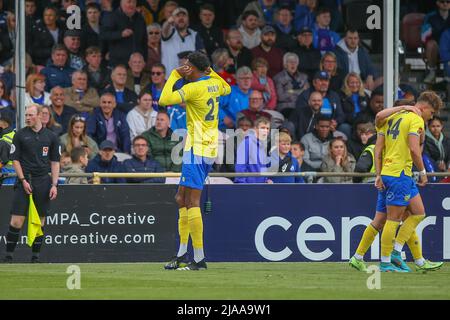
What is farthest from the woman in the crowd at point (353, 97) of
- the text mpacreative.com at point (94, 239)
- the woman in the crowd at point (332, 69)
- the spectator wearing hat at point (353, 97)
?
the text mpacreative.com at point (94, 239)

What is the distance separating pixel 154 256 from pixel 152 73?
13.6 ft

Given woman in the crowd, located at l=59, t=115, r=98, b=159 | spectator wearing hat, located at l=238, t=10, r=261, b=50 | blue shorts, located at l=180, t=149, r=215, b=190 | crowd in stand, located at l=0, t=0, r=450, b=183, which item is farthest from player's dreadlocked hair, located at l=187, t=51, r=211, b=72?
spectator wearing hat, located at l=238, t=10, r=261, b=50

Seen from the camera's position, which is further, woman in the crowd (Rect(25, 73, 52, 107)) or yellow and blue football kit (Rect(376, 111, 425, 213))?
woman in the crowd (Rect(25, 73, 52, 107))

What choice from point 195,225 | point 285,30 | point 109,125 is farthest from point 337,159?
point 195,225

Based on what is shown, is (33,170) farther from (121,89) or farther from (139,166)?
(121,89)

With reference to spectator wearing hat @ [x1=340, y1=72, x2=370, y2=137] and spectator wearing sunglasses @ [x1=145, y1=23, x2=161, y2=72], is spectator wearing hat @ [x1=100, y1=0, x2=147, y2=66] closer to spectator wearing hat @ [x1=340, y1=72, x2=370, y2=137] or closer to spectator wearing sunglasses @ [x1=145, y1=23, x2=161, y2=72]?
spectator wearing sunglasses @ [x1=145, y1=23, x2=161, y2=72]

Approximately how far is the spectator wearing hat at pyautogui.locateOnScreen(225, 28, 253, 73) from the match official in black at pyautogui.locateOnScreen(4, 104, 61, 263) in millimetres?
5338

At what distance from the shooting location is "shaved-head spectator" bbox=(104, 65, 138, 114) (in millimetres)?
19641

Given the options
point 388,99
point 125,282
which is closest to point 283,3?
point 388,99

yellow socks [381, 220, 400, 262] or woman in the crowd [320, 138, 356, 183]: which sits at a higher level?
woman in the crowd [320, 138, 356, 183]

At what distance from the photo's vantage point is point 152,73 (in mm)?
19953

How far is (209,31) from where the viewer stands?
21.0m

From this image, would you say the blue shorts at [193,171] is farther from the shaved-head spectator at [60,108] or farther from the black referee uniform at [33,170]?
the shaved-head spectator at [60,108]
